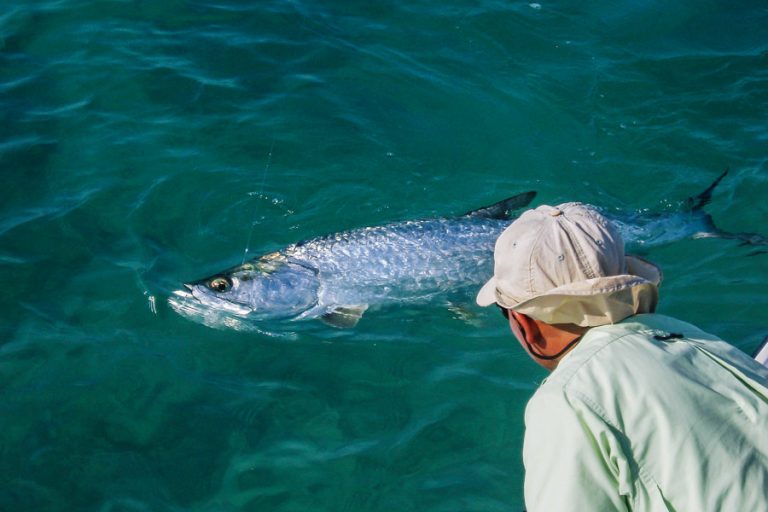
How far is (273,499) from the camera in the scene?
448cm

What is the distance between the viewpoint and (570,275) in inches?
99.7

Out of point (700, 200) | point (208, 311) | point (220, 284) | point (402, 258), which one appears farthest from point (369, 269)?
point (700, 200)

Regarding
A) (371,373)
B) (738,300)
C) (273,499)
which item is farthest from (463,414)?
(738,300)

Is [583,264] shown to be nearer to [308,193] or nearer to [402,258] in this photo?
[402,258]

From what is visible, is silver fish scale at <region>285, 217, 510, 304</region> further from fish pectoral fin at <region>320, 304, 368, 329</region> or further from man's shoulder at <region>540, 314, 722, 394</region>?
man's shoulder at <region>540, 314, 722, 394</region>

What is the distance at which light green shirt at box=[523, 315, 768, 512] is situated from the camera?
216 cm

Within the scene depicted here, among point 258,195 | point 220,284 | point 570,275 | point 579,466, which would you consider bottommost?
point 220,284

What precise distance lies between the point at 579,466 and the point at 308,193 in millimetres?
4980

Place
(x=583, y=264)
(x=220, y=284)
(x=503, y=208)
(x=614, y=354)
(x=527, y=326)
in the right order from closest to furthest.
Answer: (x=614, y=354)
(x=583, y=264)
(x=527, y=326)
(x=220, y=284)
(x=503, y=208)

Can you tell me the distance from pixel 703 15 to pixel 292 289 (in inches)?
239

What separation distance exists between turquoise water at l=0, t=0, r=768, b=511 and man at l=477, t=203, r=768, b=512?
2.26 m

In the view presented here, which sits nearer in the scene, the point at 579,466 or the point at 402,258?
the point at 579,466

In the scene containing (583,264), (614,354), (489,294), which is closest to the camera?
(614,354)

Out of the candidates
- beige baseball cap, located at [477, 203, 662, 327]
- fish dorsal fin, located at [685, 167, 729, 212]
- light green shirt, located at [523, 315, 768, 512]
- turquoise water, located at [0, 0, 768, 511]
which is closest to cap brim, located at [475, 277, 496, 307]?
beige baseball cap, located at [477, 203, 662, 327]
